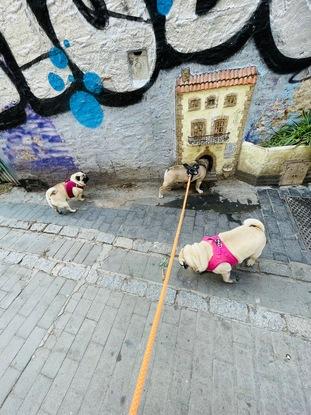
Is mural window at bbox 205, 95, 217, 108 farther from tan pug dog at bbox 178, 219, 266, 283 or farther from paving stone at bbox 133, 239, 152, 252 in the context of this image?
paving stone at bbox 133, 239, 152, 252

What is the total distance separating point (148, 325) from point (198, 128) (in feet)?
12.7

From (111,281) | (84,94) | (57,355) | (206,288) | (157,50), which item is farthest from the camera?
(84,94)

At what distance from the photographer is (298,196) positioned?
4820mm

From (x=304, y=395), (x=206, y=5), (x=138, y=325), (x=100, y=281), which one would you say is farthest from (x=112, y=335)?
(x=206, y=5)

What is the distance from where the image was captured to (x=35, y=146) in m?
5.66

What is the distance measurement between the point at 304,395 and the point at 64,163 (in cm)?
619

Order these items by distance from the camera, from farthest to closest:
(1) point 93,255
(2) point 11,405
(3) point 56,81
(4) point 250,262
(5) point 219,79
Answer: (3) point 56,81
(1) point 93,255
(5) point 219,79
(4) point 250,262
(2) point 11,405

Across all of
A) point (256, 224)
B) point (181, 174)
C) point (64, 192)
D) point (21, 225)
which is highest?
point (256, 224)

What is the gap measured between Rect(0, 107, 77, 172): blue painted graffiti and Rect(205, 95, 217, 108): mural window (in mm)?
3470

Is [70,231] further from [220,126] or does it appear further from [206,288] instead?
[220,126]

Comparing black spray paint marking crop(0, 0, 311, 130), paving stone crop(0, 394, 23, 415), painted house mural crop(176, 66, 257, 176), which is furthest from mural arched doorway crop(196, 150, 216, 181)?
paving stone crop(0, 394, 23, 415)

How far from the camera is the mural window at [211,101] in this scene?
4.35 meters

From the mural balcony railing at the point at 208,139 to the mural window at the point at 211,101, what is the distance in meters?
0.63

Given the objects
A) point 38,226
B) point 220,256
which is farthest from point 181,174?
point 38,226
